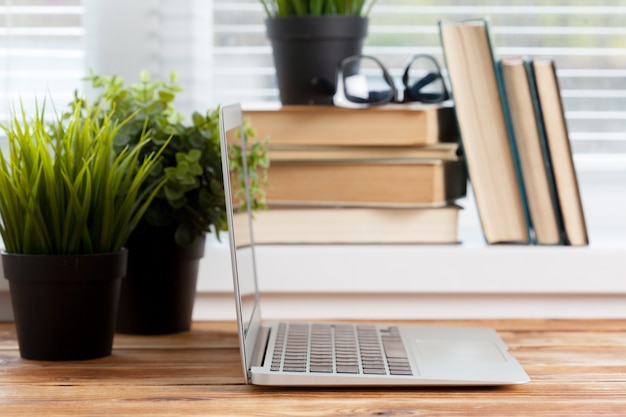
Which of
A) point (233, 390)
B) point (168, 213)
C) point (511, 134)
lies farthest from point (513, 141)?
point (233, 390)

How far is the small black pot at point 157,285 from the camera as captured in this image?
3.96 feet

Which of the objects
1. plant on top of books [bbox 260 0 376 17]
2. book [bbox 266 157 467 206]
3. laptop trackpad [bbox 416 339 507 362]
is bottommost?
laptop trackpad [bbox 416 339 507 362]

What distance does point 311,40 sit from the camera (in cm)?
137

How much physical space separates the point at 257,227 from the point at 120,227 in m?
0.31

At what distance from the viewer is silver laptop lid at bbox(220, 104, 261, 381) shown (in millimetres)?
939

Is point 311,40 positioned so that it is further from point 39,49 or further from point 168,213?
point 39,49

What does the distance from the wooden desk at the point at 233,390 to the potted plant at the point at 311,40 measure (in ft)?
1.33

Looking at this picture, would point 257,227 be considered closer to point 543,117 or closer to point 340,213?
point 340,213

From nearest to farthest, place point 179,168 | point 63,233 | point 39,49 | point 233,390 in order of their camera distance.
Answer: point 233,390
point 63,233
point 179,168
point 39,49

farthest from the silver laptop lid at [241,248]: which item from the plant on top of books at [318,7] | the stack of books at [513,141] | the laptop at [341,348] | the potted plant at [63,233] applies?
the stack of books at [513,141]

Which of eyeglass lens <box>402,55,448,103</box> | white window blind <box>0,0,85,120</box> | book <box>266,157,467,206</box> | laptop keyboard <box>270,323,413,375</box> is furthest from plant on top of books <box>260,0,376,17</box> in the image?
laptop keyboard <box>270,323,413,375</box>

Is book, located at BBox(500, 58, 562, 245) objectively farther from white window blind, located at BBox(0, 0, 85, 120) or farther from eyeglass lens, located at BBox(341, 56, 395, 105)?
white window blind, located at BBox(0, 0, 85, 120)

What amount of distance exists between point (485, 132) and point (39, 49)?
72cm

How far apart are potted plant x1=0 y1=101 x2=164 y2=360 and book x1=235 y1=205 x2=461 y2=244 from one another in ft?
1.05
